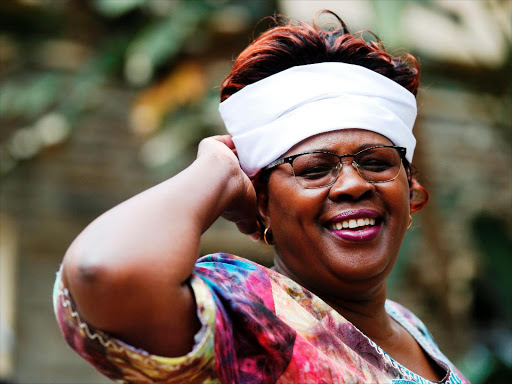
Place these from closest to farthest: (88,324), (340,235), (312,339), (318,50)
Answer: (88,324), (312,339), (340,235), (318,50)

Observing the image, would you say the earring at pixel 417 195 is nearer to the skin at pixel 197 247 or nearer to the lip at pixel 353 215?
the skin at pixel 197 247

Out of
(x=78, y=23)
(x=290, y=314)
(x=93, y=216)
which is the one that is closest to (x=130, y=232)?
(x=290, y=314)

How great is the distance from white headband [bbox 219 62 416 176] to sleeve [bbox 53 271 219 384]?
0.54m

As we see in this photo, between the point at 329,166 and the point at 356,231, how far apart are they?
0.54 ft

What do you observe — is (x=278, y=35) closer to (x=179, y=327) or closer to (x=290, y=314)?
(x=290, y=314)

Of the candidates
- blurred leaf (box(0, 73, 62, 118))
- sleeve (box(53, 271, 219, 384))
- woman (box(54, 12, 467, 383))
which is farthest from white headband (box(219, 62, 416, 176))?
blurred leaf (box(0, 73, 62, 118))

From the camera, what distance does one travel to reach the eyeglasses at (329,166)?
1649mm

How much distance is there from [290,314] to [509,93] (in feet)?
Answer: 17.7

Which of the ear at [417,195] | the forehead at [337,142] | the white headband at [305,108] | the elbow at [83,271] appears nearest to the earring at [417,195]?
the ear at [417,195]

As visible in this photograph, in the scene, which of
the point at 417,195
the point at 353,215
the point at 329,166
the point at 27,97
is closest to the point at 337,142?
the point at 329,166

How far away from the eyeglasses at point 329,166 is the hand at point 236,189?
122mm

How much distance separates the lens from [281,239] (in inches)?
67.7

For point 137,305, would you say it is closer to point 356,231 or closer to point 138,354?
point 138,354

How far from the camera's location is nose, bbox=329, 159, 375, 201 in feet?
5.32
